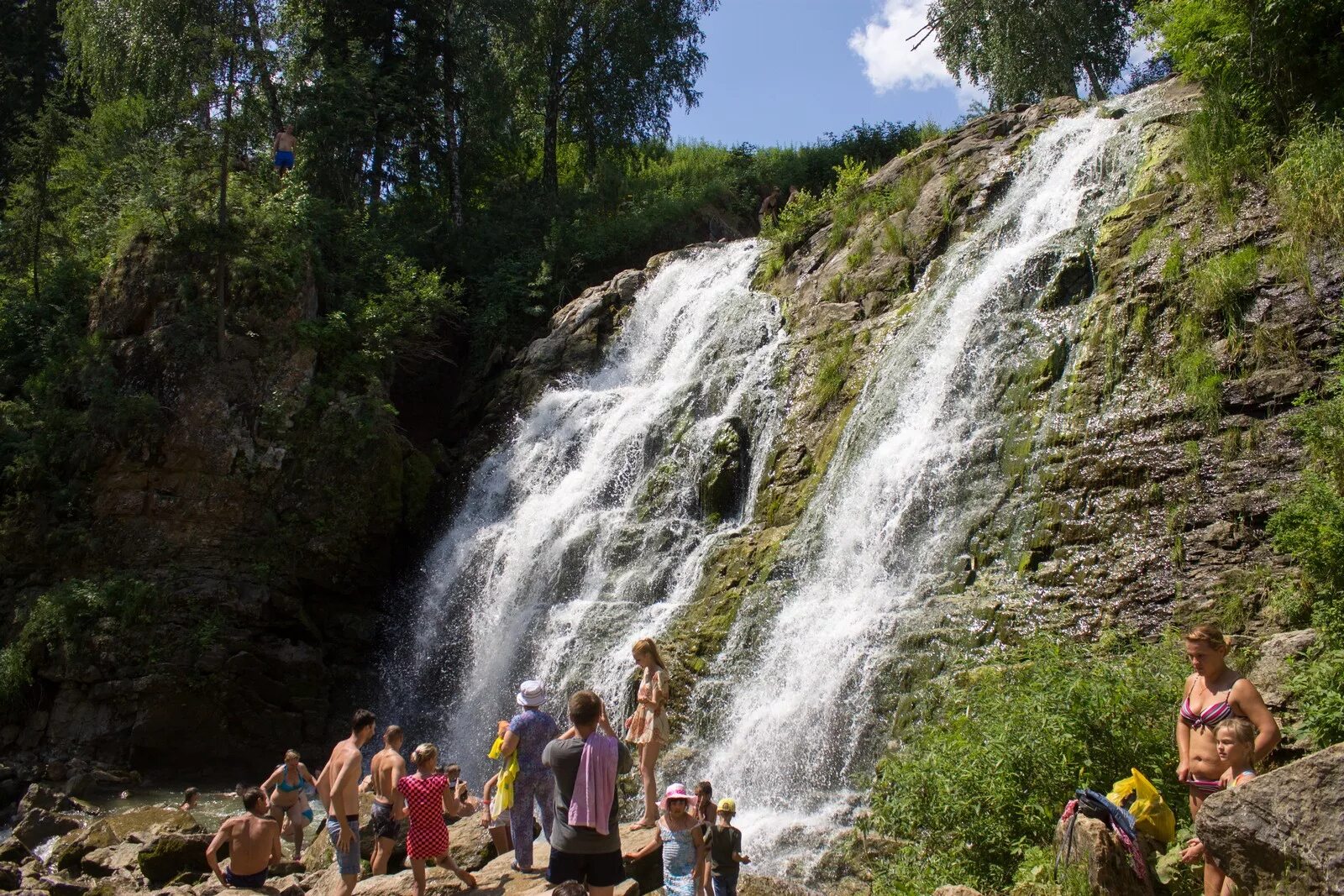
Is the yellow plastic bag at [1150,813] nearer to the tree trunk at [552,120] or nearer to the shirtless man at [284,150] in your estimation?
the shirtless man at [284,150]

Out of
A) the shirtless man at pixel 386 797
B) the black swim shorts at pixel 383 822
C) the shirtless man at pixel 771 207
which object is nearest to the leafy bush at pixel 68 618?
the shirtless man at pixel 386 797

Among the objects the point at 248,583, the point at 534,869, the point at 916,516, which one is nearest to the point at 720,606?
the point at 916,516

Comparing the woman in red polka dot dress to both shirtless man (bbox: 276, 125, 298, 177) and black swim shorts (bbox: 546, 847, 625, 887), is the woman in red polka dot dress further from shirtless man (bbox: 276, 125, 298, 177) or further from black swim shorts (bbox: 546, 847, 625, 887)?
shirtless man (bbox: 276, 125, 298, 177)

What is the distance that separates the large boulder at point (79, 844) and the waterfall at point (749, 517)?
13.8ft

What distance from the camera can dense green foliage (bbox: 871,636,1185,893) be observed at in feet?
21.0

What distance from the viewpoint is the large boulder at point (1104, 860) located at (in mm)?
5305

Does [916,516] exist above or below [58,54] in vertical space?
below

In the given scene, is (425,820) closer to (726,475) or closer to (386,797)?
(386,797)

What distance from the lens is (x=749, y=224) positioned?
92.1ft

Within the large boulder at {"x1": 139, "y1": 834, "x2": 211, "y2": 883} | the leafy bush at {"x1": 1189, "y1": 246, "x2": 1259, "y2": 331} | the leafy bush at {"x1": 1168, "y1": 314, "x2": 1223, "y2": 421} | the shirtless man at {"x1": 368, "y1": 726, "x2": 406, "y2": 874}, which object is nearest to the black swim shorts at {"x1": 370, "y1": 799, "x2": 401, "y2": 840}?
the shirtless man at {"x1": 368, "y1": 726, "x2": 406, "y2": 874}

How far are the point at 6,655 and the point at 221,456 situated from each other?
13.1 feet

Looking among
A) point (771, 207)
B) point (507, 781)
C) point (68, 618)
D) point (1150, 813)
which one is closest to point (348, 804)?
point (507, 781)

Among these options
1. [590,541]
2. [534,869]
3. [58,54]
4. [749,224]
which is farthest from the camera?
[58,54]

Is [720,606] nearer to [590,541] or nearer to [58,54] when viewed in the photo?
[590,541]
